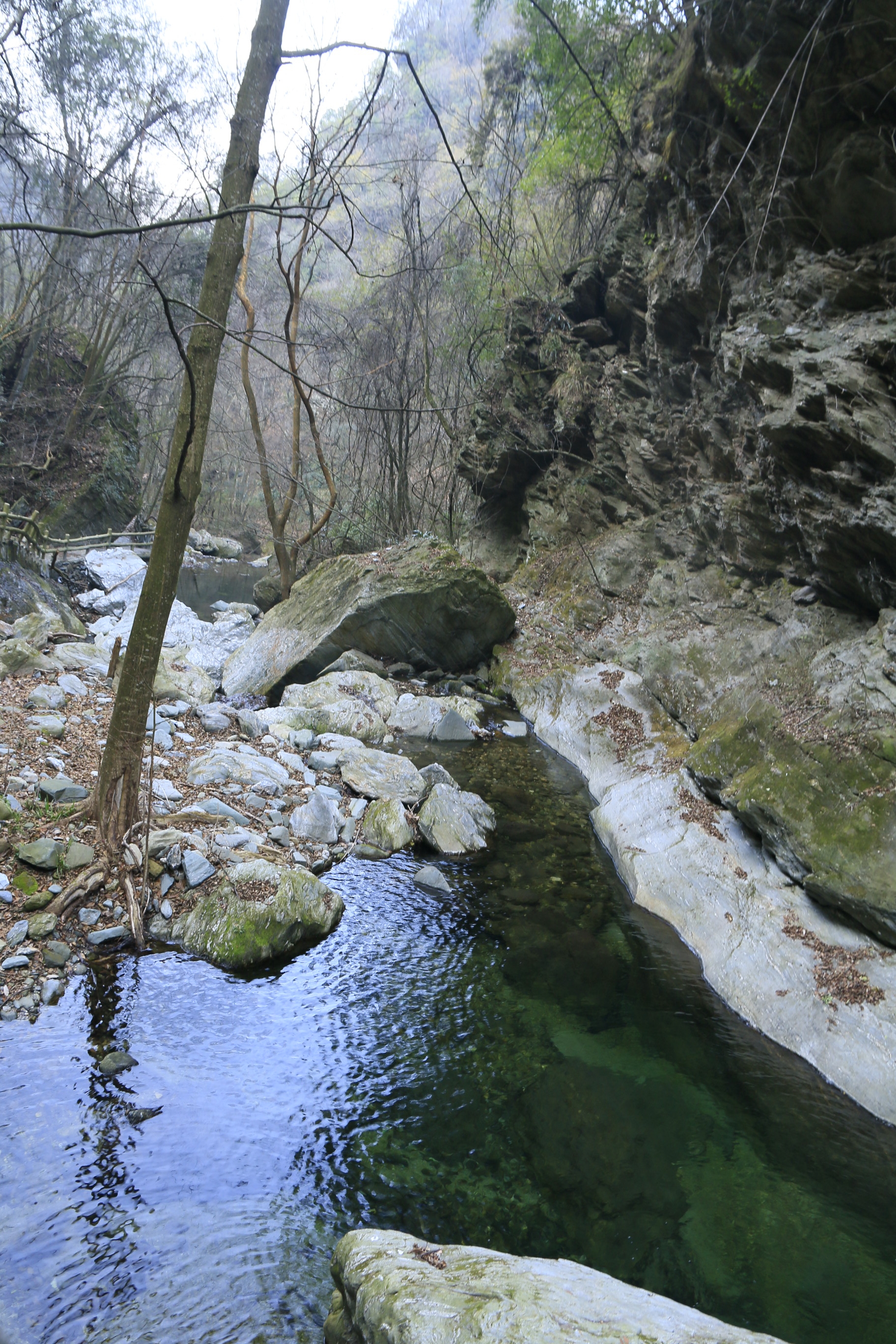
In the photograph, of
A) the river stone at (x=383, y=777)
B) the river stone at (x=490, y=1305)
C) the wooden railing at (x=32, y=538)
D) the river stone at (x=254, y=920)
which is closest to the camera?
the river stone at (x=490, y=1305)

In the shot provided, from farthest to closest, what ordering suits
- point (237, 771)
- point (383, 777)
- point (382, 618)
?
point (382, 618) < point (383, 777) < point (237, 771)

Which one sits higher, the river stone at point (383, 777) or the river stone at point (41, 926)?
the river stone at point (383, 777)

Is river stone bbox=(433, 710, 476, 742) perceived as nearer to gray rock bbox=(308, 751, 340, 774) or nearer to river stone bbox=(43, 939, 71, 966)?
gray rock bbox=(308, 751, 340, 774)

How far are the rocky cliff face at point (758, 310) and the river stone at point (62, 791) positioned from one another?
5.78 meters

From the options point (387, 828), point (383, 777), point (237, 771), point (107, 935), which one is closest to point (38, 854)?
point (107, 935)

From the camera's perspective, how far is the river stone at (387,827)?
623 centimetres

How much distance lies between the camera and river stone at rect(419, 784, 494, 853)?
636 cm

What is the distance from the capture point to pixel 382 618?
35.9ft

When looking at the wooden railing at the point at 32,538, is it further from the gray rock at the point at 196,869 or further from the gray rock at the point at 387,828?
the gray rock at the point at 387,828

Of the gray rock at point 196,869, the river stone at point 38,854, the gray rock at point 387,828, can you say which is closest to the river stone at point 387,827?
the gray rock at point 387,828

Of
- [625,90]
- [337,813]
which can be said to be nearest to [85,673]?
[337,813]

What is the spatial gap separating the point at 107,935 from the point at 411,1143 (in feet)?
6.86

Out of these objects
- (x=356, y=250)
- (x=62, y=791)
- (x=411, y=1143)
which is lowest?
(x=411, y=1143)

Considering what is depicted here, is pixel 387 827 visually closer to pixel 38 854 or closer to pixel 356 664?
pixel 38 854
